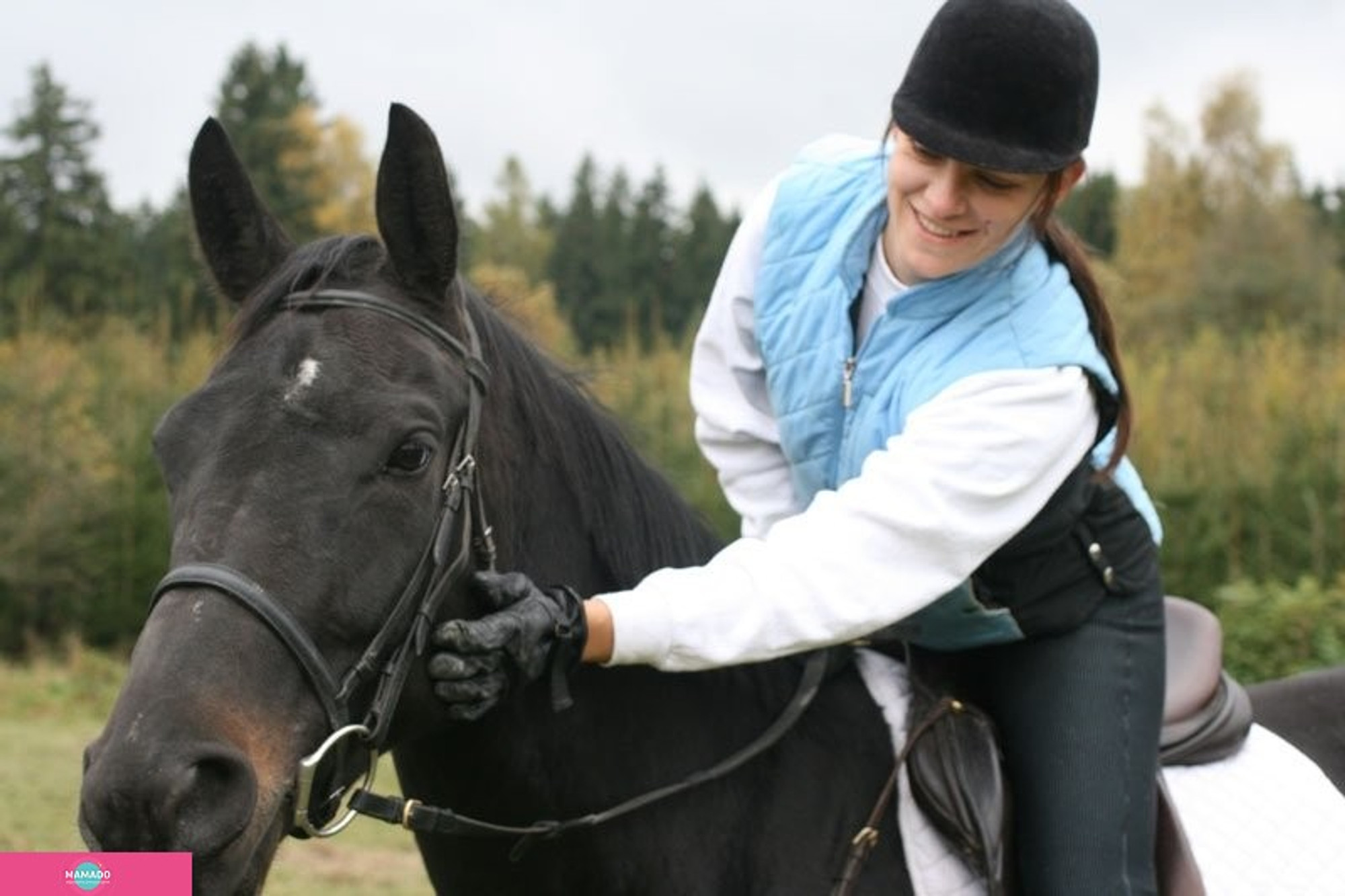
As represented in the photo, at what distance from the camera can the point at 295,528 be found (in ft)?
6.91

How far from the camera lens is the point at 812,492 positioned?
297 cm

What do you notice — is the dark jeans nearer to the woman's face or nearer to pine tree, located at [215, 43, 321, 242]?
the woman's face

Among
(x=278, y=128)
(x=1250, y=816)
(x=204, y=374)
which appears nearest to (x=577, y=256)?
(x=278, y=128)

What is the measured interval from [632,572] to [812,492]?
448 mm

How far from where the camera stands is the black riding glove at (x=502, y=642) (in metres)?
2.24

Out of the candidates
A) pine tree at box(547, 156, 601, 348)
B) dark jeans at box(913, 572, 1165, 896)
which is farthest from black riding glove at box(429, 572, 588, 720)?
pine tree at box(547, 156, 601, 348)

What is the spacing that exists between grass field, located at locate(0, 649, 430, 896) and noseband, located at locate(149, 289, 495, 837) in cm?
353

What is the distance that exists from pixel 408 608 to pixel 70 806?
25.2 ft

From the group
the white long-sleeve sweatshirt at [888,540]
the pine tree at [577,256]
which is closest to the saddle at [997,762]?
the white long-sleeve sweatshirt at [888,540]

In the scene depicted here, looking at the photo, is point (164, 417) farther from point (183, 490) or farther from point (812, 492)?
point (812, 492)

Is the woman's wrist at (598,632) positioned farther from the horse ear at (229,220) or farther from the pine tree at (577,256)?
the pine tree at (577,256)

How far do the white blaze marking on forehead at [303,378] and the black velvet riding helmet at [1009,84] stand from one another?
1038 millimetres

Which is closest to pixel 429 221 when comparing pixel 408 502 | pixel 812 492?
pixel 408 502

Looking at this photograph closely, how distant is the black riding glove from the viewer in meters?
2.24
